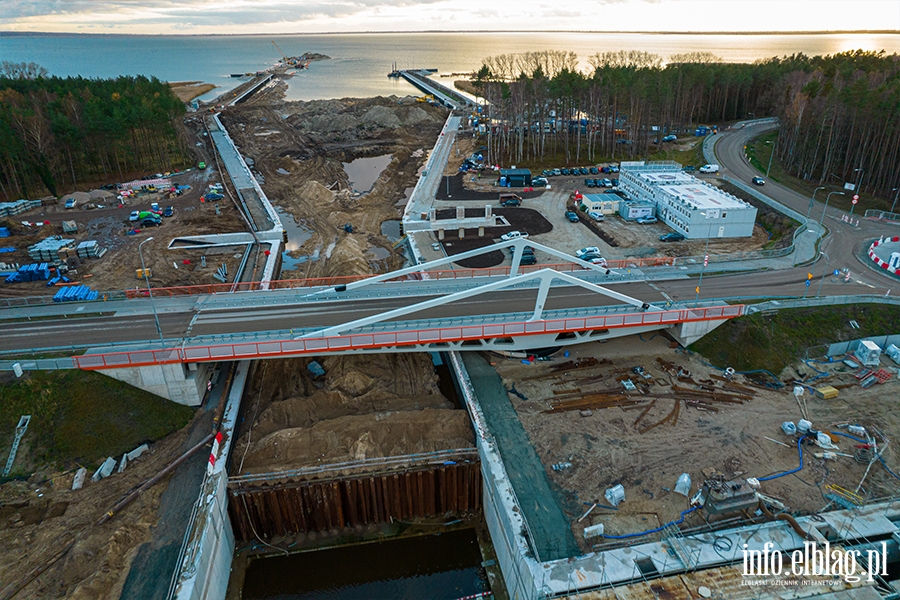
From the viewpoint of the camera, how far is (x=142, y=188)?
264ft

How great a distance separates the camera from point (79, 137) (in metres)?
79.7

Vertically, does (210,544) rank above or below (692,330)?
below

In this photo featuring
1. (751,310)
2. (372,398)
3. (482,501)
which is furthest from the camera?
(751,310)

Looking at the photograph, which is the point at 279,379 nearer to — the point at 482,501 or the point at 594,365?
the point at 482,501

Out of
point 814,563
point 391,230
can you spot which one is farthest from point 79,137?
point 814,563

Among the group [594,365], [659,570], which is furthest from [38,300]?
[659,570]

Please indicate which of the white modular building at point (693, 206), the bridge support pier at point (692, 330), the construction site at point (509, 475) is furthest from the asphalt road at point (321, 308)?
the white modular building at point (693, 206)

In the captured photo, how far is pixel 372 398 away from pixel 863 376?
120 feet

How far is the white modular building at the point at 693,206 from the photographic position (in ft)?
200

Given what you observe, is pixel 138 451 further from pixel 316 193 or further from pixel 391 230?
pixel 316 193

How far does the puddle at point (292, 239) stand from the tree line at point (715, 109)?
40278mm

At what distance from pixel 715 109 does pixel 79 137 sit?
133m

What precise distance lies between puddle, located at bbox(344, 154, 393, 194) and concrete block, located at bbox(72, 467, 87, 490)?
64469 mm

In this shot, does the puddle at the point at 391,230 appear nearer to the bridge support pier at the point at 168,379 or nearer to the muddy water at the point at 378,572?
the bridge support pier at the point at 168,379
